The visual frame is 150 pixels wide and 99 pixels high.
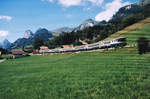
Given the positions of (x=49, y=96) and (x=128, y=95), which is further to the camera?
(x=49, y=96)

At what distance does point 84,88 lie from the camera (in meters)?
8.91

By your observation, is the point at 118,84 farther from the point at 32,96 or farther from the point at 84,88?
the point at 32,96

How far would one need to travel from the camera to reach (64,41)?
111438 millimetres

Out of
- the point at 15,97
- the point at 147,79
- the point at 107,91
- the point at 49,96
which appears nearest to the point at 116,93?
the point at 107,91

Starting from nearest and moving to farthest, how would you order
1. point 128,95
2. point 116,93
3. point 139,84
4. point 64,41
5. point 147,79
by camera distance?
point 128,95, point 116,93, point 139,84, point 147,79, point 64,41

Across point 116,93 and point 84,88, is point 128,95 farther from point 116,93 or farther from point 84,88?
point 84,88

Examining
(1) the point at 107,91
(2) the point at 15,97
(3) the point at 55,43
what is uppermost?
(3) the point at 55,43

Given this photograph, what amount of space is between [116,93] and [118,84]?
4.99 ft

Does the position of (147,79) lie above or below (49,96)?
above

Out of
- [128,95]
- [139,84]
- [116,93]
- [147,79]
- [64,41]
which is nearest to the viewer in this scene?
[128,95]

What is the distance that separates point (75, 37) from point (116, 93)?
355ft

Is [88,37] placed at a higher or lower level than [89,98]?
higher

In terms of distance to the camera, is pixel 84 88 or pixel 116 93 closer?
pixel 116 93

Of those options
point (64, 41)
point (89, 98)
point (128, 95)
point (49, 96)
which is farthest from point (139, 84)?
point (64, 41)
